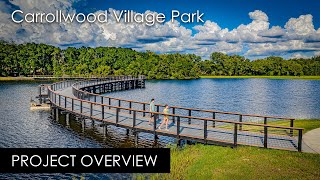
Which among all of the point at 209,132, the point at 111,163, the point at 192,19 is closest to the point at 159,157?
the point at 111,163

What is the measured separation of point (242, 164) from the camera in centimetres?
1281

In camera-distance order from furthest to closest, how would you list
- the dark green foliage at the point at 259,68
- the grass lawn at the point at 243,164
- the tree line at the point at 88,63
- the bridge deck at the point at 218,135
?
the dark green foliage at the point at 259,68
the tree line at the point at 88,63
the bridge deck at the point at 218,135
the grass lawn at the point at 243,164

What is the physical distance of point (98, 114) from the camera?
2444cm

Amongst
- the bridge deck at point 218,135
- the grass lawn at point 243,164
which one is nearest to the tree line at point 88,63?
the bridge deck at point 218,135

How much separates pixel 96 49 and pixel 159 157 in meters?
126

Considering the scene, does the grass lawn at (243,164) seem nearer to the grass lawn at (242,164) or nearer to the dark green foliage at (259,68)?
the grass lawn at (242,164)

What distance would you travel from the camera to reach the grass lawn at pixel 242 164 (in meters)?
11.8

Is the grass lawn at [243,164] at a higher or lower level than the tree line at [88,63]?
lower

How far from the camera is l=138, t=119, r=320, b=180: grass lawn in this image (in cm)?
1179

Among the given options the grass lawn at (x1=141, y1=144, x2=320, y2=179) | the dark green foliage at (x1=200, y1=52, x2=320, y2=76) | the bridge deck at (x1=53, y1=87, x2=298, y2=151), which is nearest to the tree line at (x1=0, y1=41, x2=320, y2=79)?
the dark green foliage at (x1=200, y1=52, x2=320, y2=76)

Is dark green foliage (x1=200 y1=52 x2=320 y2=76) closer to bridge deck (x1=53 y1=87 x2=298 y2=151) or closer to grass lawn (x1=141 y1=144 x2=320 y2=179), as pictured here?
bridge deck (x1=53 y1=87 x2=298 y2=151)

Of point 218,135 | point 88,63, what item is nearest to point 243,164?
point 218,135

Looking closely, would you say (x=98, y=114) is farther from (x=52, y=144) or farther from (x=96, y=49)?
(x=96, y=49)

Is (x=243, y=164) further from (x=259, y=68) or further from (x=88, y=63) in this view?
(x=259, y=68)
